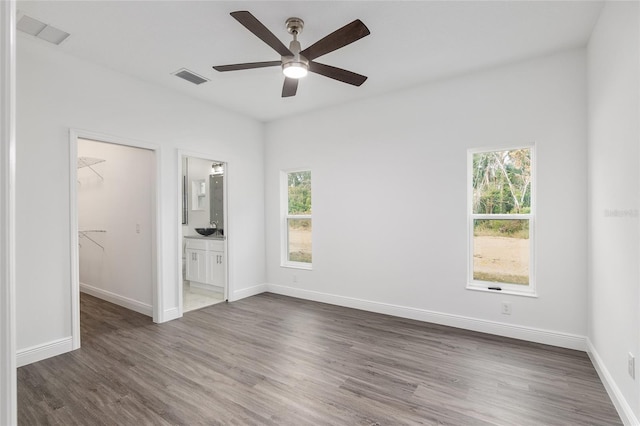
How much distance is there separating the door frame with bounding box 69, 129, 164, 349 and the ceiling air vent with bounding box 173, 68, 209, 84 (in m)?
0.88

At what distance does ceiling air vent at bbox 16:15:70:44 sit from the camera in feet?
8.63

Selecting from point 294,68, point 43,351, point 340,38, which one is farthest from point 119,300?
point 340,38

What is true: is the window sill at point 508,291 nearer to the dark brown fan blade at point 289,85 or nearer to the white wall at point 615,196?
the white wall at point 615,196

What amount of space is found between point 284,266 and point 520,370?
11.2ft

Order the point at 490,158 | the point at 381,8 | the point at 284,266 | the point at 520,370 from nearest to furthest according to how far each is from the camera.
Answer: the point at 381,8 < the point at 520,370 < the point at 490,158 < the point at 284,266

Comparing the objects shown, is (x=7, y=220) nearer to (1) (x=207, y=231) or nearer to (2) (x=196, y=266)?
(2) (x=196, y=266)

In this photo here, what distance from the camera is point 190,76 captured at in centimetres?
373

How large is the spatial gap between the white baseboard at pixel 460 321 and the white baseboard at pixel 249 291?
2.07 feet

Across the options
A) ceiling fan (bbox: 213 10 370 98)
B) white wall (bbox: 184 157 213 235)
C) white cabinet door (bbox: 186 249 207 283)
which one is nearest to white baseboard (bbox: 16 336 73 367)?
white cabinet door (bbox: 186 249 207 283)

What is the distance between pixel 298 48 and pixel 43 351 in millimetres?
3544

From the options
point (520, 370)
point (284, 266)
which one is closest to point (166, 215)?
point (284, 266)

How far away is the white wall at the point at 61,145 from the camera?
9.65 ft

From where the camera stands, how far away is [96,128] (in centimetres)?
343

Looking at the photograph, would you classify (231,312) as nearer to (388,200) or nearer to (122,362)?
(122,362)
